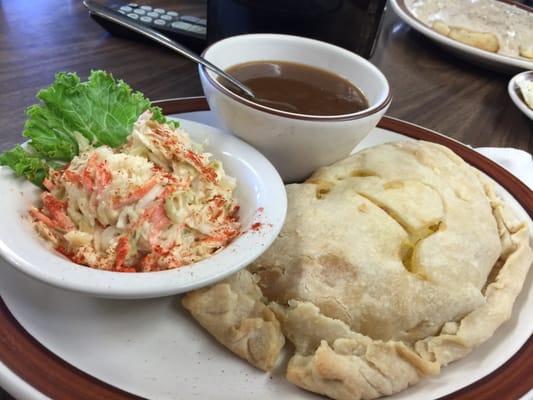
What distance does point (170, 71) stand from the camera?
2795mm

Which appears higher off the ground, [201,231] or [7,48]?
[201,231]

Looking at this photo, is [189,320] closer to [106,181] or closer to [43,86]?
[106,181]

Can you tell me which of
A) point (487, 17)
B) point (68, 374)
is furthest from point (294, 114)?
point (487, 17)

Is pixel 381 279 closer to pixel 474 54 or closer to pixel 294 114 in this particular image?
pixel 294 114

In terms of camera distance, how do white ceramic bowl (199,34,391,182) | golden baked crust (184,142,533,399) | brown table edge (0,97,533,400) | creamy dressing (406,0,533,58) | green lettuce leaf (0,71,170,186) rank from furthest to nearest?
1. creamy dressing (406,0,533,58)
2. white ceramic bowl (199,34,391,182)
3. green lettuce leaf (0,71,170,186)
4. golden baked crust (184,142,533,399)
5. brown table edge (0,97,533,400)

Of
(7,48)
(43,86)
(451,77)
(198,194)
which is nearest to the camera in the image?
(198,194)

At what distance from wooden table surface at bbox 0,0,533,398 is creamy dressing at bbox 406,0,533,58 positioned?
22 centimetres

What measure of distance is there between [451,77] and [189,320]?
7.98 ft

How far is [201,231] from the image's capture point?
145cm

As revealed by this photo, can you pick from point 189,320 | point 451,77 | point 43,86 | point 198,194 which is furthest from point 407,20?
point 189,320

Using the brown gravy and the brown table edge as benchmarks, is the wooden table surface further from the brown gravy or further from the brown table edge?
the brown table edge

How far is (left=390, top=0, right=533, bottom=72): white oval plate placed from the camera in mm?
3070

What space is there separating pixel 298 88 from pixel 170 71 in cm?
112

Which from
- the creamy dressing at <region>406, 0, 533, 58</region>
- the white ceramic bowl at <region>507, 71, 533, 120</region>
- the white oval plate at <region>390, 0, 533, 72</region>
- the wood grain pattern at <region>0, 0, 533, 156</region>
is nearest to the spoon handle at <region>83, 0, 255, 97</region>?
the wood grain pattern at <region>0, 0, 533, 156</region>
